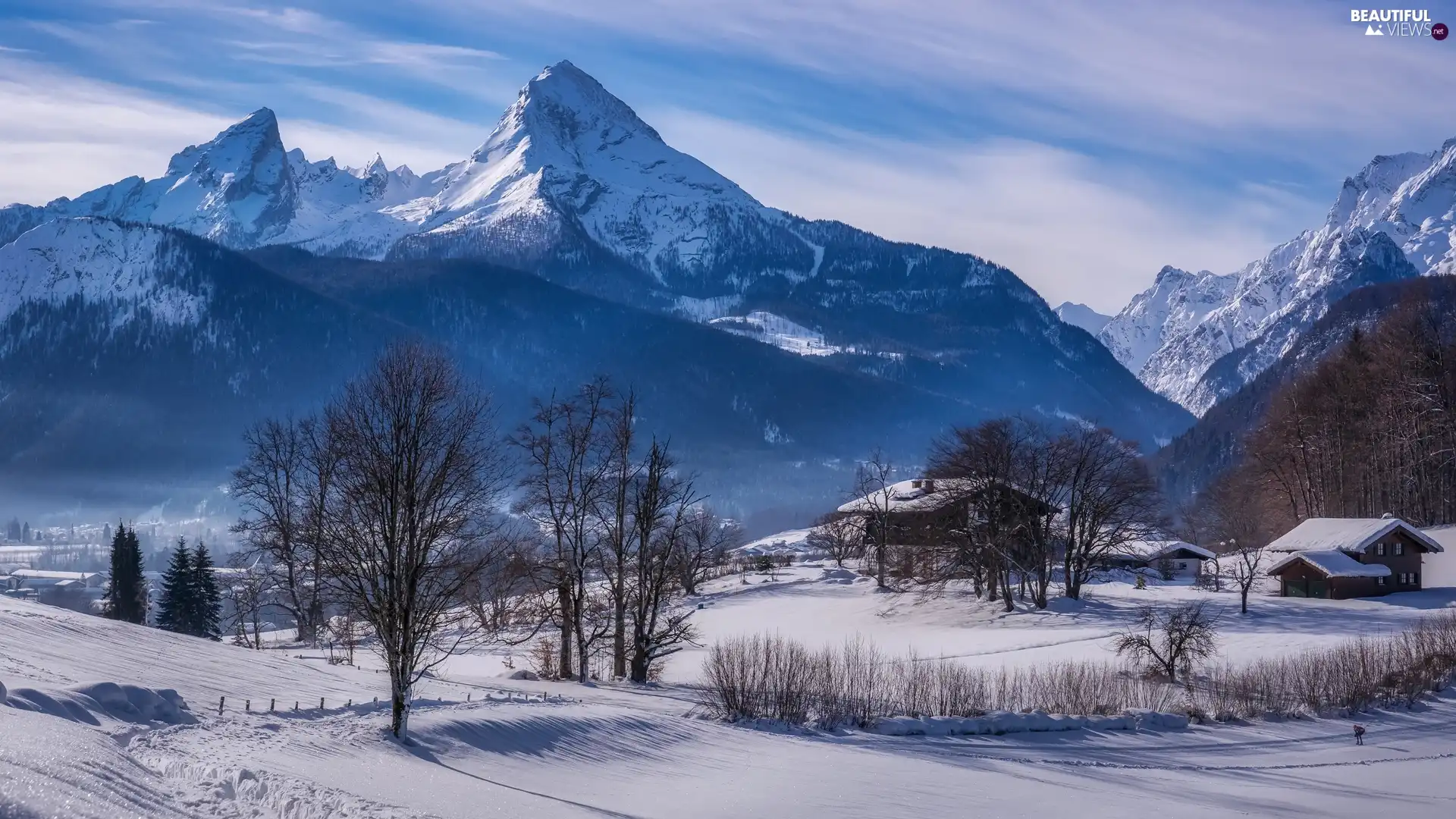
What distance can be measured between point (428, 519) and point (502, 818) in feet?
27.8

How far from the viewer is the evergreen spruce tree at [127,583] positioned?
48344 millimetres

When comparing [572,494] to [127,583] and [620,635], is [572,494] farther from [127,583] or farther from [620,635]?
[127,583]

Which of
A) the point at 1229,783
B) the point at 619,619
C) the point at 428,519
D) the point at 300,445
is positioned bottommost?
the point at 1229,783

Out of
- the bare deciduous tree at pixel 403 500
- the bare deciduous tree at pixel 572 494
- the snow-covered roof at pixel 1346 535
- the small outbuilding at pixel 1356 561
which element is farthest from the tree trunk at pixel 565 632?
the snow-covered roof at pixel 1346 535

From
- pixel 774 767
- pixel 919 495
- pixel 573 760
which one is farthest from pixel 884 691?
pixel 919 495

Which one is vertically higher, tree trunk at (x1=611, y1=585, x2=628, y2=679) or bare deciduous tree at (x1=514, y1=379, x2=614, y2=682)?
bare deciduous tree at (x1=514, y1=379, x2=614, y2=682)

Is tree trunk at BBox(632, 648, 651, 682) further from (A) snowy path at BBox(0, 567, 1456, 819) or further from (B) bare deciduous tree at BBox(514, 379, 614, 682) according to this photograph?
(A) snowy path at BBox(0, 567, 1456, 819)

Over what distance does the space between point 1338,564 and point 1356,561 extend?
1380 mm

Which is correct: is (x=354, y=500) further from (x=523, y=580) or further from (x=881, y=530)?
(x=881, y=530)

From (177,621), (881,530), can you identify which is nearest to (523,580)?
(177,621)

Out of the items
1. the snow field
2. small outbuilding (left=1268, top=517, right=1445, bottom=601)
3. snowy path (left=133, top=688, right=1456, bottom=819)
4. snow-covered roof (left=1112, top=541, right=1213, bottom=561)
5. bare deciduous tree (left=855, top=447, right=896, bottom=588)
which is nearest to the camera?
the snow field

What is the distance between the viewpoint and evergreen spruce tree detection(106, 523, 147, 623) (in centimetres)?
4834

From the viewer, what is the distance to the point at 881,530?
68.6 meters

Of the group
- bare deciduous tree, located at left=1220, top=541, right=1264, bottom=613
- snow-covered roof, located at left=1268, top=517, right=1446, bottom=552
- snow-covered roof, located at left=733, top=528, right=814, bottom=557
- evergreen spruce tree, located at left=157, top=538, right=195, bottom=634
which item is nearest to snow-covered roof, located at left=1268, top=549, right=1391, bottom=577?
snow-covered roof, located at left=1268, top=517, right=1446, bottom=552
